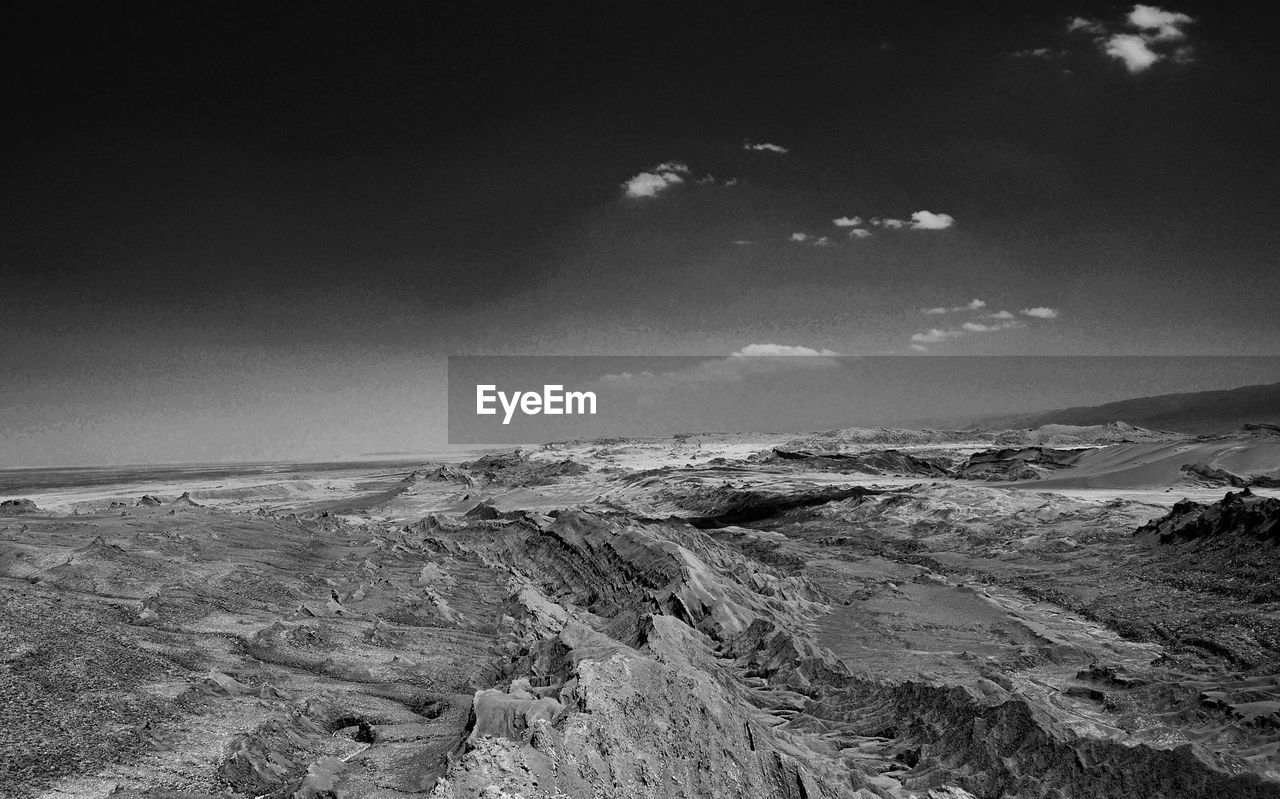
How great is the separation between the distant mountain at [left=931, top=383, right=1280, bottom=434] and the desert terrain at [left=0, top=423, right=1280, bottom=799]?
79.7 metres

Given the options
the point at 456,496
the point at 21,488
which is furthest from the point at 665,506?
the point at 21,488

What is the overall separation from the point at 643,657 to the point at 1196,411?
132 m

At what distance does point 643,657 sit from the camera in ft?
18.1

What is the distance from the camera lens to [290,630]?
8086mm

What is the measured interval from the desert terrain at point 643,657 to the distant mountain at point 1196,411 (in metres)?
79.7

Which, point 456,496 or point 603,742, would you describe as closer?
point 603,742

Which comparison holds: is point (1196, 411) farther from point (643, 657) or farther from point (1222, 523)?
point (643, 657)

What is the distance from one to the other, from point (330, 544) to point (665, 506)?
1662 centimetres

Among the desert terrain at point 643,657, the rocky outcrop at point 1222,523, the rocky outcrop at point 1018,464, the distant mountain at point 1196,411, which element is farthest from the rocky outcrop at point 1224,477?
the distant mountain at point 1196,411

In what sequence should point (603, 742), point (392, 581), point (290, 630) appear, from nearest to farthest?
point (603, 742) → point (290, 630) → point (392, 581)

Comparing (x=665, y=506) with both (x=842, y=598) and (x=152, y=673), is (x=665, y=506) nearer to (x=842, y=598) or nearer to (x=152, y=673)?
(x=842, y=598)

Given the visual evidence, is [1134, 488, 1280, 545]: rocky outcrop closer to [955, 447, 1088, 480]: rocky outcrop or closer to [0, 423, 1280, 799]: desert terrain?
[0, 423, 1280, 799]: desert terrain

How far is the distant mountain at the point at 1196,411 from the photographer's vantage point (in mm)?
89062

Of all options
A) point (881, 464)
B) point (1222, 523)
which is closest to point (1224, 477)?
point (1222, 523)
